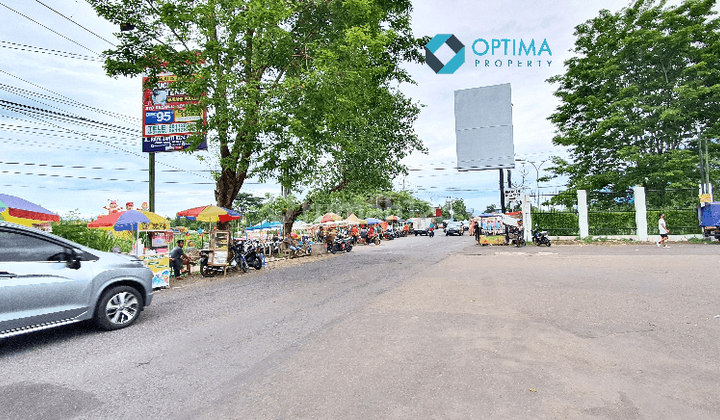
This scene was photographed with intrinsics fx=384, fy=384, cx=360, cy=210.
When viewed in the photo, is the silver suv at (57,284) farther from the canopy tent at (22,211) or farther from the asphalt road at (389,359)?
the canopy tent at (22,211)

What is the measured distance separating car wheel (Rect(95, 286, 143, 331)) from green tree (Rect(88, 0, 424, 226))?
632 centimetres

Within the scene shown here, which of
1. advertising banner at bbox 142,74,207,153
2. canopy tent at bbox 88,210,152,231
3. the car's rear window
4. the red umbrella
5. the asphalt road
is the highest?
advertising banner at bbox 142,74,207,153

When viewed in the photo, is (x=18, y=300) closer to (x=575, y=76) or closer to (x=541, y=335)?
(x=541, y=335)

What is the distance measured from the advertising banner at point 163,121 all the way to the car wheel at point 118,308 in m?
8.25

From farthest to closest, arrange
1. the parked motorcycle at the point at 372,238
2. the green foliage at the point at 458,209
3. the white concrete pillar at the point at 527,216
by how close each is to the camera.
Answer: the green foliage at the point at 458,209 < the parked motorcycle at the point at 372,238 < the white concrete pillar at the point at 527,216

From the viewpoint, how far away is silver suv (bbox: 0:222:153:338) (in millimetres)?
4766

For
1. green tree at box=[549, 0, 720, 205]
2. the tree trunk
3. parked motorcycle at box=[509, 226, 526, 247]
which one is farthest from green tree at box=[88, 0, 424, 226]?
green tree at box=[549, 0, 720, 205]

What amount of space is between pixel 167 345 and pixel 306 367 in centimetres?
213

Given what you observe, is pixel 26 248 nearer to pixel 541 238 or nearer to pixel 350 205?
pixel 541 238

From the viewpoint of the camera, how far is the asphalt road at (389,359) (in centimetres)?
311

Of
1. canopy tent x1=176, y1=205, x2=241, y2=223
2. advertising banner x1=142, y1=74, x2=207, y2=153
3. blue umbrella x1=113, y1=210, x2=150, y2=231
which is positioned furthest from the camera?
advertising banner x1=142, y1=74, x2=207, y2=153

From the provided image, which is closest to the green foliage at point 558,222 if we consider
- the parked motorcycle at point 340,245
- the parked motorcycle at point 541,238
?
the parked motorcycle at point 541,238

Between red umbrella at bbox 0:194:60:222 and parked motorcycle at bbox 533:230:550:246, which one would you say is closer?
red umbrella at bbox 0:194:60:222

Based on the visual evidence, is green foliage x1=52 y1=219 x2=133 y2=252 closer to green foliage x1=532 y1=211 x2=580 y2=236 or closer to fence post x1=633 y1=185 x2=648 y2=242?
green foliage x1=532 y1=211 x2=580 y2=236
